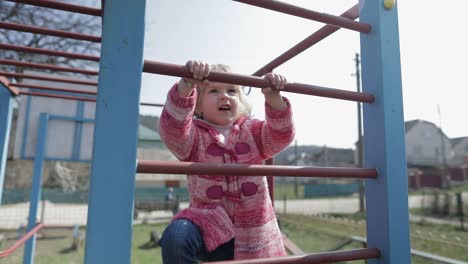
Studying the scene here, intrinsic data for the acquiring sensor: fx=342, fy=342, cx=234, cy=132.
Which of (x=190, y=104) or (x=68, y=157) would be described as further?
(x=68, y=157)

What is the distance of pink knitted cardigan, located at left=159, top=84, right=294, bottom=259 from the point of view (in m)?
1.06

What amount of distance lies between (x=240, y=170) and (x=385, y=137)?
0.48 metres

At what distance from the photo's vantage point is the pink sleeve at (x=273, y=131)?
1.13 metres

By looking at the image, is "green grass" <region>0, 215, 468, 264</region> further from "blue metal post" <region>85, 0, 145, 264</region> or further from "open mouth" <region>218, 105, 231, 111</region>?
"blue metal post" <region>85, 0, 145, 264</region>

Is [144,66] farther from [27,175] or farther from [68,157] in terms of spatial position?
[27,175]

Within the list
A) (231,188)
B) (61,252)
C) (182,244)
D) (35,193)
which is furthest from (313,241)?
(182,244)

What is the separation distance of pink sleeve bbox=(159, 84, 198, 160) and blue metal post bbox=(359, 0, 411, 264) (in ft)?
1.90

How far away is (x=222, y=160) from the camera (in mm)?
1192

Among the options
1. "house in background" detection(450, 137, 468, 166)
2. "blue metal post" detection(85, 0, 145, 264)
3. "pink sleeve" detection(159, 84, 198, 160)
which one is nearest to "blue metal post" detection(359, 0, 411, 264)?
"pink sleeve" detection(159, 84, 198, 160)

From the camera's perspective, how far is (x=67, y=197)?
12.9 metres

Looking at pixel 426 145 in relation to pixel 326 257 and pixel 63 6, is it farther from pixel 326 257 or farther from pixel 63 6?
pixel 63 6

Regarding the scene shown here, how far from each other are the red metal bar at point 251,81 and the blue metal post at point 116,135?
46 mm

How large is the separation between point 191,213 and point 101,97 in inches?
19.0

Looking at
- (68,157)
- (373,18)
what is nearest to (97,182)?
(373,18)
